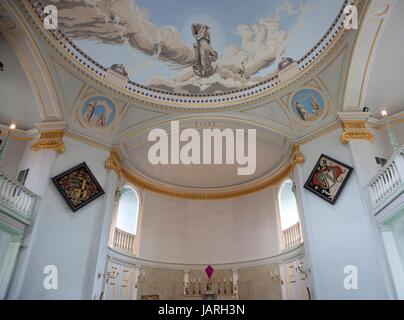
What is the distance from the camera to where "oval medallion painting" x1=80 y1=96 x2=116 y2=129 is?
41.9 feet

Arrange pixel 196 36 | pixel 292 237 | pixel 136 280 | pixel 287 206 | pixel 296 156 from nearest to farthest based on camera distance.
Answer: pixel 296 156 < pixel 196 36 < pixel 292 237 < pixel 136 280 < pixel 287 206

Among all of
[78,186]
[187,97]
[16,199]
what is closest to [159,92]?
[187,97]

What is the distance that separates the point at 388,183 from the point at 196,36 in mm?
9897

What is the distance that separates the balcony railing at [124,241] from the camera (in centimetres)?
1387

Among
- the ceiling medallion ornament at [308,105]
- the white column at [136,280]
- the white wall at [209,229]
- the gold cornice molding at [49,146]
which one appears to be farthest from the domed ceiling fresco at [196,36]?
the white column at [136,280]

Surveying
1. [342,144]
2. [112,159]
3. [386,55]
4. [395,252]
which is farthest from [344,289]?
[112,159]

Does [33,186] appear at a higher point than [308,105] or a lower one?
lower

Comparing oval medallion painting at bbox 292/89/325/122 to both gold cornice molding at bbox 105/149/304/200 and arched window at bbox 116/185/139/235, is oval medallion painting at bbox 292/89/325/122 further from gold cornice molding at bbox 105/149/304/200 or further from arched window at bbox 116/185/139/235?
arched window at bbox 116/185/139/235

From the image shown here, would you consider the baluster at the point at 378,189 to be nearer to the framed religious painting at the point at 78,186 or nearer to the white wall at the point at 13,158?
the framed religious painting at the point at 78,186

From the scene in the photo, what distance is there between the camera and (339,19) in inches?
429

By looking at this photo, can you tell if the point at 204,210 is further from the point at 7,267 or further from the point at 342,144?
the point at 7,267

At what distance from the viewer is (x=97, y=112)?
13.1 meters

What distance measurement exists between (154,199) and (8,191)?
8552 mm

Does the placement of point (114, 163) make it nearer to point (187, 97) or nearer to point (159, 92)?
point (159, 92)
